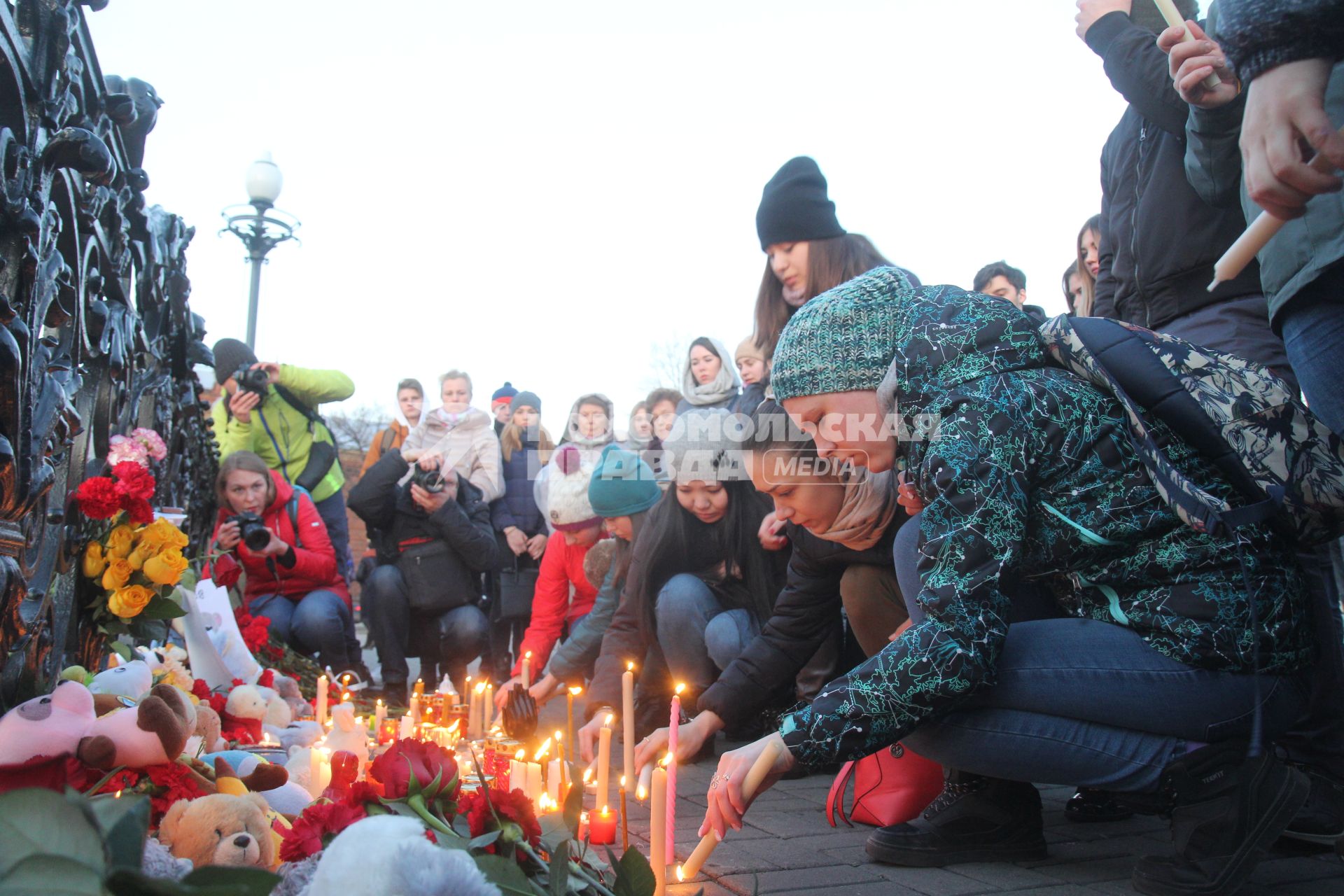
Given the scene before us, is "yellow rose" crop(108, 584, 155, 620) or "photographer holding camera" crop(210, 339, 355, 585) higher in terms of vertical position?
"photographer holding camera" crop(210, 339, 355, 585)

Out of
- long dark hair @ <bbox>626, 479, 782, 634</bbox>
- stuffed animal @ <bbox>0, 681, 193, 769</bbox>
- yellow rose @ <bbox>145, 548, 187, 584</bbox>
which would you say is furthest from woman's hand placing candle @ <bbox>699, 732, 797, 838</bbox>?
long dark hair @ <bbox>626, 479, 782, 634</bbox>

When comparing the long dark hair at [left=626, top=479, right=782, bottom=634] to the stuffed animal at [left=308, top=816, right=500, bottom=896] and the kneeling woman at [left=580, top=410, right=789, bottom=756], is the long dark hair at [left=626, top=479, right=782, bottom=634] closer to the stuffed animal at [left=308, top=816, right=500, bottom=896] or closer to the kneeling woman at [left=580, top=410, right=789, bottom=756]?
the kneeling woman at [left=580, top=410, right=789, bottom=756]

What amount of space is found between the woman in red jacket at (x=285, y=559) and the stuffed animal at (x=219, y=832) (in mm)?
3846

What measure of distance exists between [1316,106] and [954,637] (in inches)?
38.5

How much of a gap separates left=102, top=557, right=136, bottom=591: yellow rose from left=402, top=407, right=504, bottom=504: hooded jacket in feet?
12.4

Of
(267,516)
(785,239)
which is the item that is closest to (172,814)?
(785,239)

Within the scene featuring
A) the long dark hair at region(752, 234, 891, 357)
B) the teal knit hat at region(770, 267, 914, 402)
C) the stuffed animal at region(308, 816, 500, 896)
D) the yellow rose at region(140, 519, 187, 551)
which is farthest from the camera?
the long dark hair at region(752, 234, 891, 357)

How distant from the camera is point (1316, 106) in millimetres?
1490

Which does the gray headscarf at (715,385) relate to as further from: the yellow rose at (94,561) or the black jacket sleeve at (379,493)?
the yellow rose at (94,561)

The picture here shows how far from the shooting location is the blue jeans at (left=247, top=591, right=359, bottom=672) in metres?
5.31

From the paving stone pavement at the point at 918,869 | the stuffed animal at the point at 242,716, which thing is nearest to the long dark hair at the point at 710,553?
the paving stone pavement at the point at 918,869

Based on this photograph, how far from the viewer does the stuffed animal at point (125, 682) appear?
2.27 m

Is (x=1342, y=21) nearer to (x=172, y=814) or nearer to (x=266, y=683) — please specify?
(x=172, y=814)

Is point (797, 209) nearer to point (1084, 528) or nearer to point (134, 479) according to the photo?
point (1084, 528)
